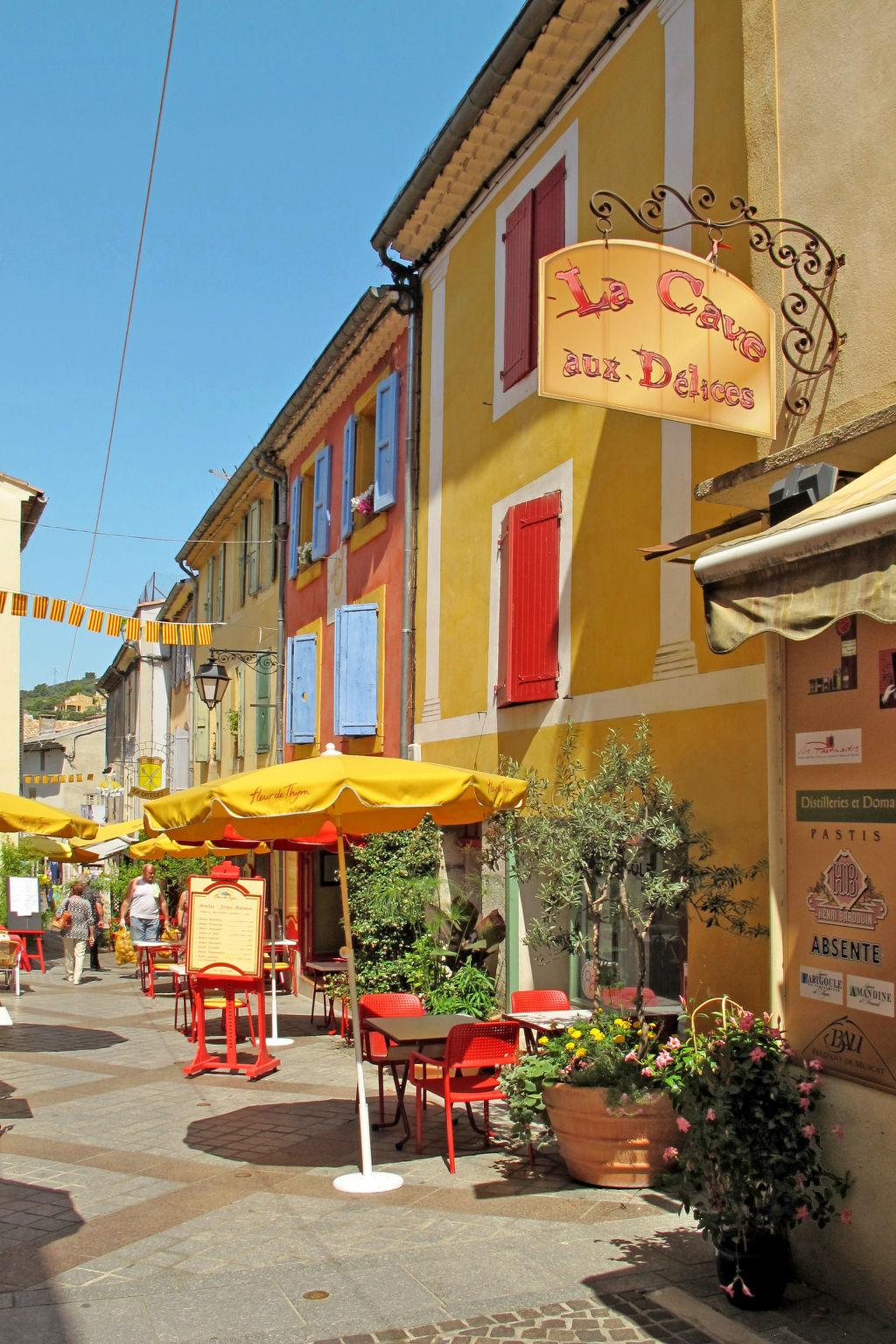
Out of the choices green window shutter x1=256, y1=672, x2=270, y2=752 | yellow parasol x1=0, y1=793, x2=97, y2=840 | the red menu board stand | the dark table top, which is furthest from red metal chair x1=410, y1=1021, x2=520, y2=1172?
green window shutter x1=256, y1=672, x2=270, y2=752

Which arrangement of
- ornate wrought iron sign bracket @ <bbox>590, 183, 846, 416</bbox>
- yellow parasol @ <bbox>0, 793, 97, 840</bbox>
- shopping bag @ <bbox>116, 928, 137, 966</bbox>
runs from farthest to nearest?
shopping bag @ <bbox>116, 928, 137, 966</bbox> < yellow parasol @ <bbox>0, 793, 97, 840</bbox> < ornate wrought iron sign bracket @ <bbox>590, 183, 846, 416</bbox>

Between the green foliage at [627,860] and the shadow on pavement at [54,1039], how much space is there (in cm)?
684

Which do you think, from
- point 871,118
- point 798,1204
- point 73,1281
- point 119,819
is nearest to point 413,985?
point 73,1281

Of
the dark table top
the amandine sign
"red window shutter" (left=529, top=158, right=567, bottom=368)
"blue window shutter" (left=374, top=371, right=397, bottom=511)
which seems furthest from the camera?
"blue window shutter" (left=374, top=371, right=397, bottom=511)

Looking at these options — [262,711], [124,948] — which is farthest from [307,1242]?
[124,948]

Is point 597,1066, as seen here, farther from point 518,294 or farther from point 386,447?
point 386,447

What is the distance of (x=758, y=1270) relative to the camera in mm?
4516

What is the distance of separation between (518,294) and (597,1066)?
6.96 m

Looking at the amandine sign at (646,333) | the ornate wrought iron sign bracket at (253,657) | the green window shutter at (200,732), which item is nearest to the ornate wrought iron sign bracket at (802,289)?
the amandine sign at (646,333)

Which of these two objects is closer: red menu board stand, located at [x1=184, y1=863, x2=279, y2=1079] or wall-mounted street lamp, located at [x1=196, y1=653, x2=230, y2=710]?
red menu board stand, located at [x1=184, y1=863, x2=279, y2=1079]

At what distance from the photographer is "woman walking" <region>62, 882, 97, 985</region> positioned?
1866 centimetres

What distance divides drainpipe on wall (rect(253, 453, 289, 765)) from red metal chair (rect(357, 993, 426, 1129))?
404 inches

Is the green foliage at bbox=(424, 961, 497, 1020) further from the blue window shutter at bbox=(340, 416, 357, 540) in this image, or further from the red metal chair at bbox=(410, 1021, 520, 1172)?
the blue window shutter at bbox=(340, 416, 357, 540)

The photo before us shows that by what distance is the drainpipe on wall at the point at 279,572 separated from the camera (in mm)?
18609
